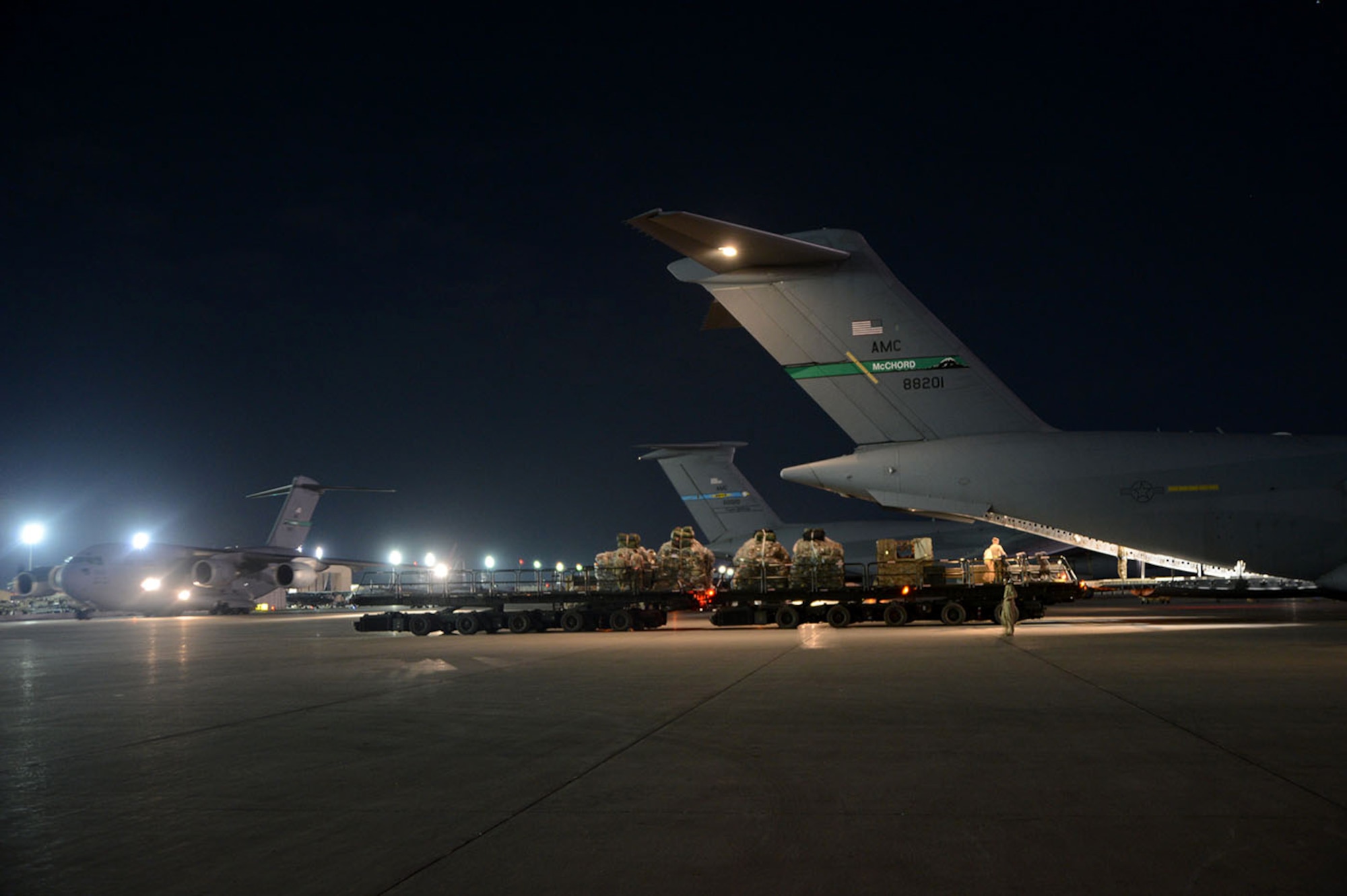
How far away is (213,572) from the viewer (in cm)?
4459

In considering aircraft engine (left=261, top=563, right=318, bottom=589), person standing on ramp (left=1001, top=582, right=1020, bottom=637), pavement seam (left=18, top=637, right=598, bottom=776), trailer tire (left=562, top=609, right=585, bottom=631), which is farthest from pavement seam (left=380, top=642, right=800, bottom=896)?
aircraft engine (left=261, top=563, right=318, bottom=589)

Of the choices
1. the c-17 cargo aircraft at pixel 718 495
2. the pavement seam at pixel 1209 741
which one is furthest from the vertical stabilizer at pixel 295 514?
the pavement seam at pixel 1209 741

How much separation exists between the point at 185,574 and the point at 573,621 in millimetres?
28342

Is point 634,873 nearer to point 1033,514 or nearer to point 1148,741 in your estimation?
point 1148,741

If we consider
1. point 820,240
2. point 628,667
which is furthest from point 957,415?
point 628,667

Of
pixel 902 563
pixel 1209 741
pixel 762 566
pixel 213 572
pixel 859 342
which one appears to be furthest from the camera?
pixel 213 572

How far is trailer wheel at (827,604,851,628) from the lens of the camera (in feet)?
74.0

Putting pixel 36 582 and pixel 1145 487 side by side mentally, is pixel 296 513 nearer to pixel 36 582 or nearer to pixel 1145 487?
pixel 36 582

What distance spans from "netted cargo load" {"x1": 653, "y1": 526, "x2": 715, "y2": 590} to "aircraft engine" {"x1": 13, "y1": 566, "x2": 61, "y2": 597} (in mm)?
34375

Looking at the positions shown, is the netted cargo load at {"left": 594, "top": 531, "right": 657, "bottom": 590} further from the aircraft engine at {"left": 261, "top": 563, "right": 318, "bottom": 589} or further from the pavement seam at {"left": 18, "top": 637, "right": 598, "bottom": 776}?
the aircraft engine at {"left": 261, "top": 563, "right": 318, "bottom": 589}

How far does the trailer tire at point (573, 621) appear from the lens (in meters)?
23.6

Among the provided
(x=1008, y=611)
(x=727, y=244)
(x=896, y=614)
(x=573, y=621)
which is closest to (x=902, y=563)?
(x=896, y=614)

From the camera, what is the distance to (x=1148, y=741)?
723cm

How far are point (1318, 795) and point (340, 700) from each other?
8.77 meters
